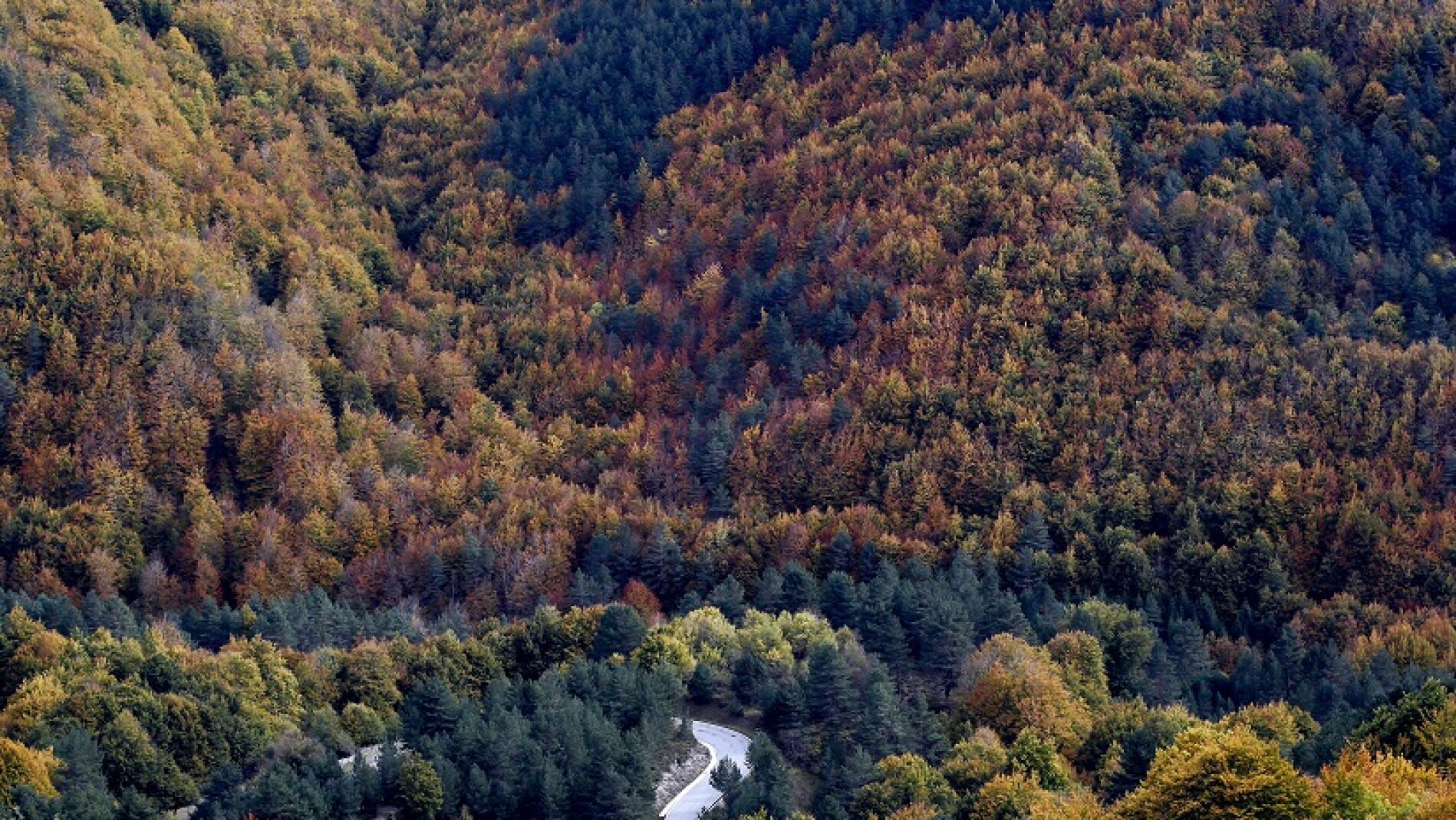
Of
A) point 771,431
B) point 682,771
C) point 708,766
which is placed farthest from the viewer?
point 771,431

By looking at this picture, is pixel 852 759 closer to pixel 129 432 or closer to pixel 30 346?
pixel 129 432

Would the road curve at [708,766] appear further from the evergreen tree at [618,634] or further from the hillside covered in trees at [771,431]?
the evergreen tree at [618,634]

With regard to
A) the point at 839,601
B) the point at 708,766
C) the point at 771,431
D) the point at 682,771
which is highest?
the point at 682,771

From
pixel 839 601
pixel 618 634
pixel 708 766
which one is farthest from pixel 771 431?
pixel 708 766

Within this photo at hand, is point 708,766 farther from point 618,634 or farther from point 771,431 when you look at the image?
point 771,431

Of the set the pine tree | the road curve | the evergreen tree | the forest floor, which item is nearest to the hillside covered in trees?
the evergreen tree

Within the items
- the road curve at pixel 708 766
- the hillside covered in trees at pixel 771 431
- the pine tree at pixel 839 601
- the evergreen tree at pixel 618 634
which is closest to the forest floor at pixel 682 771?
the road curve at pixel 708 766

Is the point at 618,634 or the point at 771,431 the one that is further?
the point at 771,431
